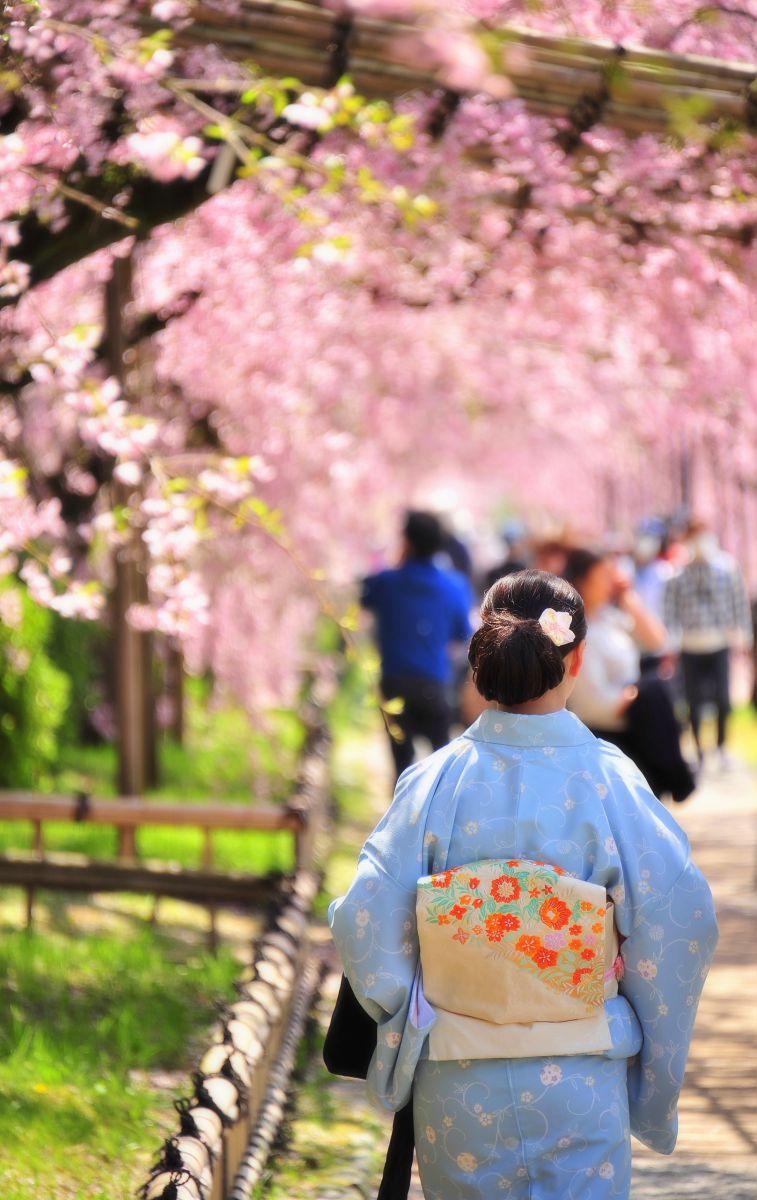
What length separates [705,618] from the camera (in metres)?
12.0

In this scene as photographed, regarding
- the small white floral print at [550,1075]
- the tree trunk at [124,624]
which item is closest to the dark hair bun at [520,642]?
the small white floral print at [550,1075]

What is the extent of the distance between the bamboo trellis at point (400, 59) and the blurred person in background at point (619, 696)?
1777 mm

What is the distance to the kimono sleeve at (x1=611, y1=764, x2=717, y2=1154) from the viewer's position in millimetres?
2785

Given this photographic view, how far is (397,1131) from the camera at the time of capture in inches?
116

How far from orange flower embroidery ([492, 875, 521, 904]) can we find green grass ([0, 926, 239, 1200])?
4.82 feet

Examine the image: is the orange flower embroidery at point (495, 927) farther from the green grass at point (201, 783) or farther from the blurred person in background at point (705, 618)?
the blurred person in background at point (705, 618)

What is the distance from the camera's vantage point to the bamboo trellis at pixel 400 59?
468 centimetres

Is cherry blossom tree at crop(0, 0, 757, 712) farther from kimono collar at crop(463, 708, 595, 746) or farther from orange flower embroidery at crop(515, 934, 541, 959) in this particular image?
orange flower embroidery at crop(515, 934, 541, 959)

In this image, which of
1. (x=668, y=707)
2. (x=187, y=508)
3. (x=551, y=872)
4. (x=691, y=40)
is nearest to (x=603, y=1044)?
(x=551, y=872)

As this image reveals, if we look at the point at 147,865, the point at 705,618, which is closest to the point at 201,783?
the point at 147,865

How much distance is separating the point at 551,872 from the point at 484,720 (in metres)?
0.32

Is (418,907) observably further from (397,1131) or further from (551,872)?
(397,1131)

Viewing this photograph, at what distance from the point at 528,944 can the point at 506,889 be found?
0.10m

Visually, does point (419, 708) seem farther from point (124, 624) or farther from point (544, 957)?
point (544, 957)
